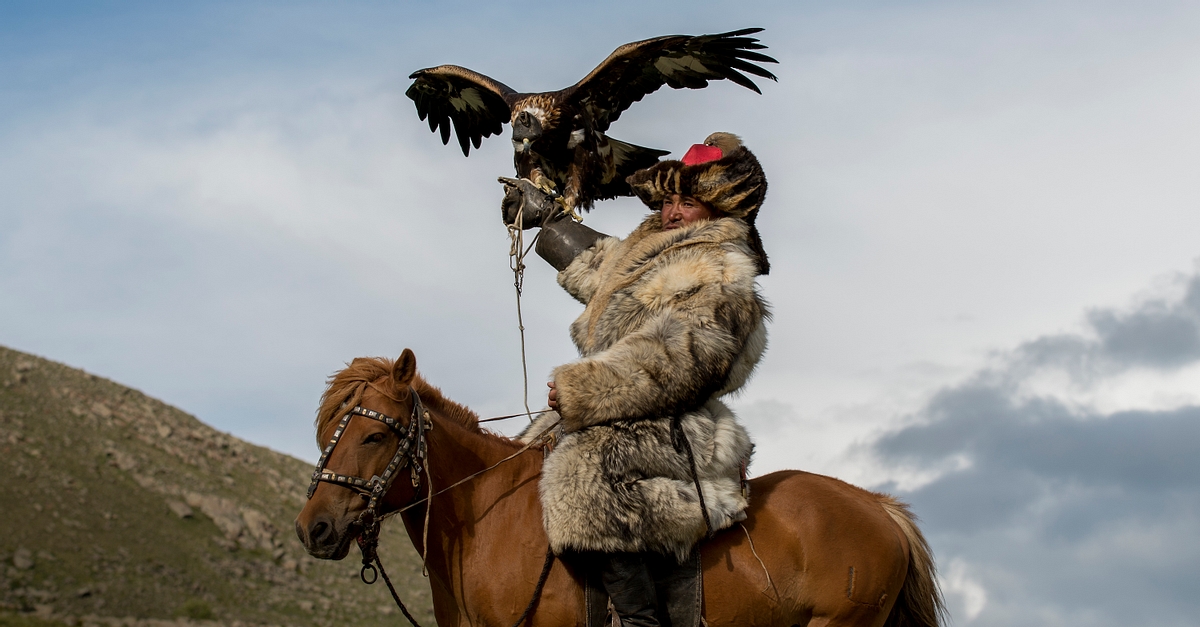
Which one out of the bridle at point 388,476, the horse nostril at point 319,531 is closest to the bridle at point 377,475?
the bridle at point 388,476

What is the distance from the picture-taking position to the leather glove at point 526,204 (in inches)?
267

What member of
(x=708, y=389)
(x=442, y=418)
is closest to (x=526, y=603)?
(x=442, y=418)

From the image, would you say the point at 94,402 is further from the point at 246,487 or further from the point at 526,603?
the point at 526,603

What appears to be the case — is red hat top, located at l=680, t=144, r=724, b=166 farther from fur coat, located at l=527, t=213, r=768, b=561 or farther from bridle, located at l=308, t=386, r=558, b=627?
bridle, located at l=308, t=386, r=558, b=627

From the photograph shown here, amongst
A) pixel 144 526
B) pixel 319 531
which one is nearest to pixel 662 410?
pixel 319 531

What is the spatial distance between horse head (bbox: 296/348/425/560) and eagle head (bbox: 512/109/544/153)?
293 cm

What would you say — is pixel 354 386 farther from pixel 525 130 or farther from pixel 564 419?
pixel 525 130

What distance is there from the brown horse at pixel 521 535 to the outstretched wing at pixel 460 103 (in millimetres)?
3853

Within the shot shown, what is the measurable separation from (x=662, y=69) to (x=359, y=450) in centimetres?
415

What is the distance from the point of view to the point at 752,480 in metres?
5.62

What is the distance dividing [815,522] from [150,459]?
4138 centimetres

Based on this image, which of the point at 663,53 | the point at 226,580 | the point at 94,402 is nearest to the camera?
the point at 663,53

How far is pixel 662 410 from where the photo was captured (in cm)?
510

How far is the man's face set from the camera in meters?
5.80
